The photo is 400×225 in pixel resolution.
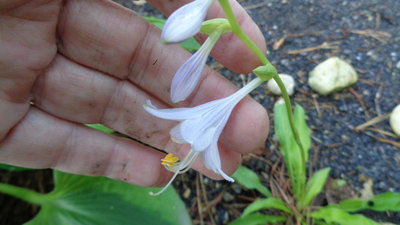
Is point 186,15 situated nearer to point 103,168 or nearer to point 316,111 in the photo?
point 103,168

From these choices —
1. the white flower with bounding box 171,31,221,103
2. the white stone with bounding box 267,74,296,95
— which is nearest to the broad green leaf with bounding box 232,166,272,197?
the white stone with bounding box 267,74,296,95

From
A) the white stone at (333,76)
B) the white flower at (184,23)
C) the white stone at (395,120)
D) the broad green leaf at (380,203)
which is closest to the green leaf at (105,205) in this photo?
the broad green leaf at (380,203)

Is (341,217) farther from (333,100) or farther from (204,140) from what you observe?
(333,100)

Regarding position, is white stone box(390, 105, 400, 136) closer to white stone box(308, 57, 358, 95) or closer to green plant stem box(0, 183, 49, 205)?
white stone box(308, 57, 358, 95)

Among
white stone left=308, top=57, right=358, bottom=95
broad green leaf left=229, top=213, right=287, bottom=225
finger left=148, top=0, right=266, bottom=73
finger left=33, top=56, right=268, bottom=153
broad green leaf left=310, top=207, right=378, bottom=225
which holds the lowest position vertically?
broad green leaf left=229, top=213, right=287, bottom=225

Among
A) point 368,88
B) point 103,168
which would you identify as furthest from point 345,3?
point 103,168

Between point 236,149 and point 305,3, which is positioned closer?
point 236,149

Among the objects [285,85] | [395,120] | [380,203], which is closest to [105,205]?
[380,203]
